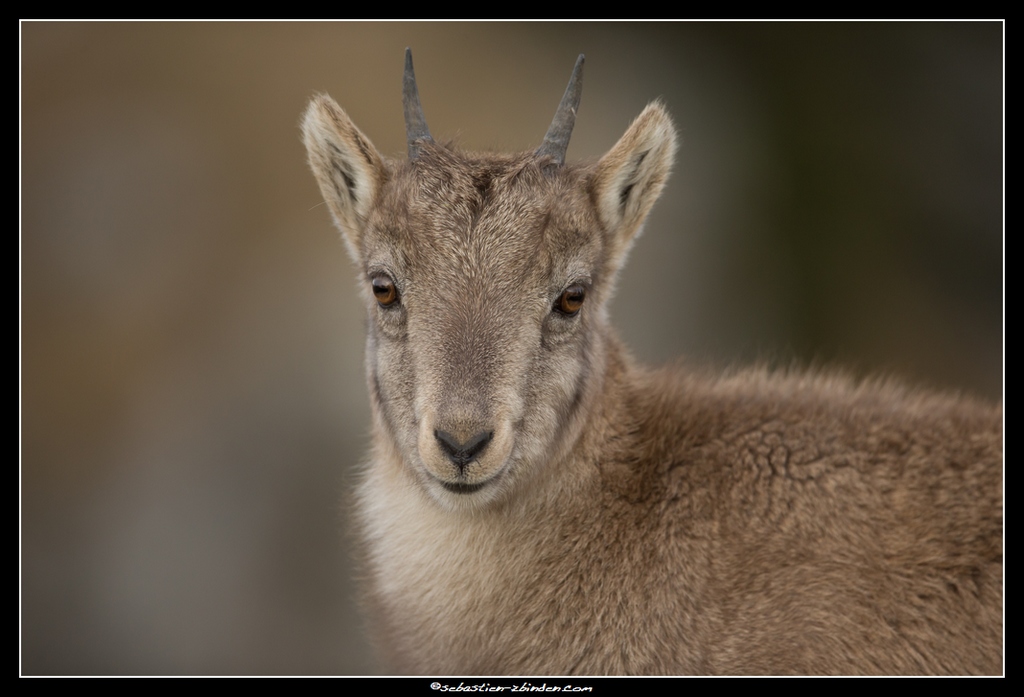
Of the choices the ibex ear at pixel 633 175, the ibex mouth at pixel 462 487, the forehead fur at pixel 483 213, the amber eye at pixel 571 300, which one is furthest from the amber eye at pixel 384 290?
Result: the ibex ear at pixel 633 175

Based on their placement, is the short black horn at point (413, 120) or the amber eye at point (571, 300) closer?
the amber eye at point (571, 300)

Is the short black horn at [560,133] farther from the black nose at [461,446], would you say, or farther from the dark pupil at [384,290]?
the black nose at [461,446]

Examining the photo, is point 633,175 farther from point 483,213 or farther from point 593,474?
point 593,474

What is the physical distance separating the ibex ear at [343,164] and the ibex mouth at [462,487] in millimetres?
1999

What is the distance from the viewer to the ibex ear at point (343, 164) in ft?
20.0

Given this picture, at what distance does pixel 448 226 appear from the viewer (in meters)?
5.55

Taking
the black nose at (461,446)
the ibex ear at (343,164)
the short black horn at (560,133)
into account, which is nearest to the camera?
the black nose at (461,446)

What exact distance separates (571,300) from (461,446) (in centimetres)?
128

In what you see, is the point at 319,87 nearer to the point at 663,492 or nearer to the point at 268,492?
→ the point at 268,492

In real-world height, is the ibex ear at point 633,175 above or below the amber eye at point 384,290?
above

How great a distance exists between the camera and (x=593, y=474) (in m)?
6.04

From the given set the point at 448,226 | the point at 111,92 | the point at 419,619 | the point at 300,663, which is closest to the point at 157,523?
the point at 300,663

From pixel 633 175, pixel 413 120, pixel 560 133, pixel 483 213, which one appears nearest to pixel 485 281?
pixel 483 213

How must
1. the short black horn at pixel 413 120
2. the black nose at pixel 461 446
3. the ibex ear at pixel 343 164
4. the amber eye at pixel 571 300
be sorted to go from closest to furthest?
1. the black nose at pixel 461 446
2. the amber eye at pixel 571 300
3. the short black horn at pixel 413 120
4. the ibex ear at pixel 343 164
